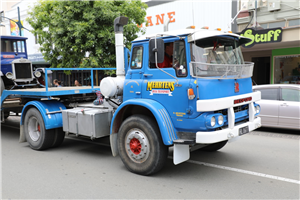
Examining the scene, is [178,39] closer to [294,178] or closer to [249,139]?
[294,178]

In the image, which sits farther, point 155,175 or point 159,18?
point 159,18

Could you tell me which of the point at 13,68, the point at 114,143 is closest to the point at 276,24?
the point at 114,143

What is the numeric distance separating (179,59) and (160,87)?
60cm

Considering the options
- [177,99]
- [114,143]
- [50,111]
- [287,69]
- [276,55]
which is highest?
[276,55]

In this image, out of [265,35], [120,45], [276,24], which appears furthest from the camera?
[276,24]

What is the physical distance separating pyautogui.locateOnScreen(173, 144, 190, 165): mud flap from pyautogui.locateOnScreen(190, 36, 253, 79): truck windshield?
1.24 m

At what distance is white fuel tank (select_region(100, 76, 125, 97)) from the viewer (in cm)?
555

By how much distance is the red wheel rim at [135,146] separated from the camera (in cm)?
497

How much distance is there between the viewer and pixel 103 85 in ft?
18.5

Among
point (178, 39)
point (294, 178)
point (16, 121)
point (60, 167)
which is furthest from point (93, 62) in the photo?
point (294, 178)

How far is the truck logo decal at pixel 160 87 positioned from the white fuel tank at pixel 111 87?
91 cm

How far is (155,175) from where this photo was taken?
500cm

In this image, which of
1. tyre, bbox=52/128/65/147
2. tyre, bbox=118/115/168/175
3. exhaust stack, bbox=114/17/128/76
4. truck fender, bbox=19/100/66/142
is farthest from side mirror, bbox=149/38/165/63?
tyre, bbox=52/128/65/147

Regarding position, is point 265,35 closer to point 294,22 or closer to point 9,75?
point 294,22
